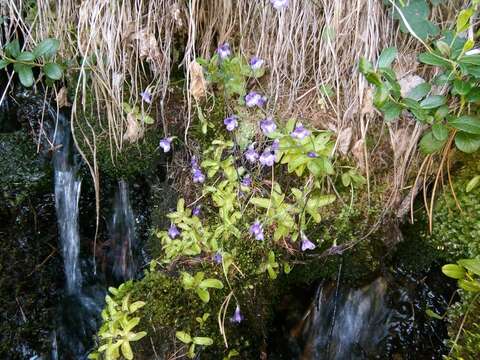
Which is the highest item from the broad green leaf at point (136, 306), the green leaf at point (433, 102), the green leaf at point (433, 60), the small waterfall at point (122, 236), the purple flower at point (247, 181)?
the green leaf at point (433, 60)

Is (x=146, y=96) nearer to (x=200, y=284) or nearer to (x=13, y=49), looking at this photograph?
(x=13, y=49)

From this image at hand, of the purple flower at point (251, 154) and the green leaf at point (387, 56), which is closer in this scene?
the green leaf at point (387, 56)

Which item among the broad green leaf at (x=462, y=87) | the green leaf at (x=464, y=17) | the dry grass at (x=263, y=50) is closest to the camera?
the green leaf at (x=464, y=17)

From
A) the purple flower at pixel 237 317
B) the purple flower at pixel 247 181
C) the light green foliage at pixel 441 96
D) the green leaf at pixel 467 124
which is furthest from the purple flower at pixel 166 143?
the green leaf at pixel 467 124

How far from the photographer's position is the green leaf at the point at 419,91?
1.57 meters

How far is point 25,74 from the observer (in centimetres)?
199

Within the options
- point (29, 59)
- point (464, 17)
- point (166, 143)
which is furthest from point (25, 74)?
point (464, 17)

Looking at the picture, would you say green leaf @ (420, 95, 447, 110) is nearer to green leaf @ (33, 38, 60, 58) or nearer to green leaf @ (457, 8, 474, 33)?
green leaf @ (457, 8, 474, 33)

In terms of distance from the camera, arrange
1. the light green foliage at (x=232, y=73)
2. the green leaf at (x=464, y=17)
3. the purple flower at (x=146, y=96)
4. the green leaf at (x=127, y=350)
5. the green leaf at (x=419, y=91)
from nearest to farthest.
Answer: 1. the green leaf at (x=464, y=17)
2. the green leaf at (x=419, y=91)
3. the green leaf at (x=127, y=350)
4. the light green foliage at (x=232, y=73)
5. the purple flower at (x=146, y=96)

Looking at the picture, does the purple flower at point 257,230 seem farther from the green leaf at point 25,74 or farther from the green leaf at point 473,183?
the green leaf at point 25,74

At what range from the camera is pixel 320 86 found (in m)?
1.93

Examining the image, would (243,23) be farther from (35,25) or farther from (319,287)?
(319,287)

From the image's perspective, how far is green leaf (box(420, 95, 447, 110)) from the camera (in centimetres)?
155

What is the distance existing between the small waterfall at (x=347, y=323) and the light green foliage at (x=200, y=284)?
632mm
